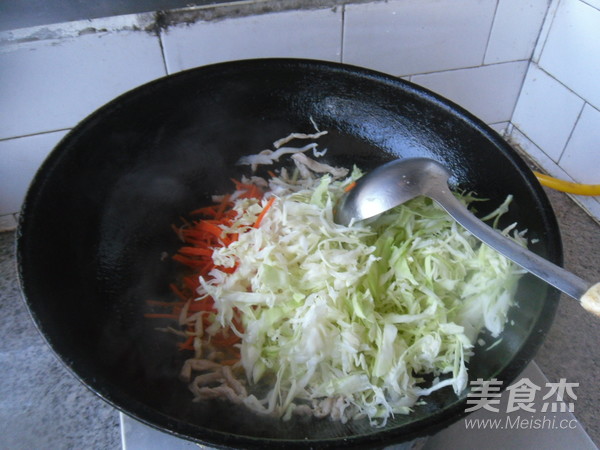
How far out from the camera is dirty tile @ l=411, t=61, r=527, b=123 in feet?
4.42

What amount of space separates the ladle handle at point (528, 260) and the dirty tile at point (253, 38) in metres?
0.52

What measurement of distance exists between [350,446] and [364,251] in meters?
0.38

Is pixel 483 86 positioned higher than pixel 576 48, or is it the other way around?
pixel 576 48

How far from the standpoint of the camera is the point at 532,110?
1430 millimetres

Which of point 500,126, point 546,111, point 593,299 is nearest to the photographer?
point 593,299

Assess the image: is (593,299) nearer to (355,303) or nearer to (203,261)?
(355,303)

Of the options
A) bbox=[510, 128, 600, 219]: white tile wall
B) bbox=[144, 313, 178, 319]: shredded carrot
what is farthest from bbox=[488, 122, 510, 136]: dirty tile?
bbox=[144, 313, 178, 319]: shredded carrot

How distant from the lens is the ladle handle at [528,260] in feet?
1.97

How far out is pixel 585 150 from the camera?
1.27 m

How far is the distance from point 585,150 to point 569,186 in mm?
99
